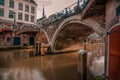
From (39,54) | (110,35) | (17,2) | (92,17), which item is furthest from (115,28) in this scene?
(17,2)

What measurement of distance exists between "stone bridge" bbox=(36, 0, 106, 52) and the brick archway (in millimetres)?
2011

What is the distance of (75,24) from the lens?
14492 mm

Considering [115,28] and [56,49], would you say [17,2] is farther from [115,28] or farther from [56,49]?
[115,28]

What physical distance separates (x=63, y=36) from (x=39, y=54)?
11.7ft

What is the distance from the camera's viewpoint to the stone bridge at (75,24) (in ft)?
30.1

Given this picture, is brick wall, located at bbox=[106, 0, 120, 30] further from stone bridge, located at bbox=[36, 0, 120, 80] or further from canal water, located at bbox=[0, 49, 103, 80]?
canal water, located at bbox=[0, 49, 103, 80]

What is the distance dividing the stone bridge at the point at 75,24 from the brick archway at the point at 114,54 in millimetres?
2011

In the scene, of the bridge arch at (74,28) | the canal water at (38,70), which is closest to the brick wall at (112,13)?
the bridge arch at (74,28)

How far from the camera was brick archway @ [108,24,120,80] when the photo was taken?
5.96m

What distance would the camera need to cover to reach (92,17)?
10.3 meters

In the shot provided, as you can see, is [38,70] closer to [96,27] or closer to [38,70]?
[38,70]

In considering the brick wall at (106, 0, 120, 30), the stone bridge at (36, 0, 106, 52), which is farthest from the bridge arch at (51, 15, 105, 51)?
the brick wall at (106, 0, 120, 30)

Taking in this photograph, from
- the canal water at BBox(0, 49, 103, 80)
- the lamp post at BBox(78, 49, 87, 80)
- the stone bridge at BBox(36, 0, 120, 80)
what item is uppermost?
the stone bridge at BBox(36, 0, 120, 80)

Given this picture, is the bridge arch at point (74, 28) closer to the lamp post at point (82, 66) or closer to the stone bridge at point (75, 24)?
the stone bridge at point (75, 24)
